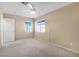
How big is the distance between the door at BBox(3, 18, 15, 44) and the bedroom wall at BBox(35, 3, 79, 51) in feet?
2.92

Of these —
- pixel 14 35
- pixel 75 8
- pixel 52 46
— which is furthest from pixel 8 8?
pixel 75 8

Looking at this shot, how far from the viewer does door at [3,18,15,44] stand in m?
3.53

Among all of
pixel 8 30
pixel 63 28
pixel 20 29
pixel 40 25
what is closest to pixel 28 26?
pixel 20 29

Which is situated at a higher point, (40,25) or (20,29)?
(40,25)

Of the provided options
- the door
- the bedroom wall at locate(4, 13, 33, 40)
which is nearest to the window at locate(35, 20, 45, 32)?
the bedroom wall at locate(4, 13, 33, 40)

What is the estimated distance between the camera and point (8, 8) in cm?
359

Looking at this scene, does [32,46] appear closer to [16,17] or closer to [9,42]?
[9,42]

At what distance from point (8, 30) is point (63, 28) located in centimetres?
221

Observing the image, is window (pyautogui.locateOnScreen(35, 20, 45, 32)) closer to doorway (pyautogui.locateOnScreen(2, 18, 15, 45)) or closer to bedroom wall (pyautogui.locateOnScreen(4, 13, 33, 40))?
bedroom wall (pyautogui.locateOnScreen(4, 13, 33, 40))

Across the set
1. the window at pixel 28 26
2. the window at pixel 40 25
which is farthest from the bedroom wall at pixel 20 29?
the window at pixel 40 25

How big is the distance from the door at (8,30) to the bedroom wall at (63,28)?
890 mm

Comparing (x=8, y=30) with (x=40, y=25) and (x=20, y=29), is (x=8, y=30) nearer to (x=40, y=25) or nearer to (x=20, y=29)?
(x=20, y=29)

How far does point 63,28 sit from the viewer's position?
14.1ft

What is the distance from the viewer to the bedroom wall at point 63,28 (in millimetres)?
3840
